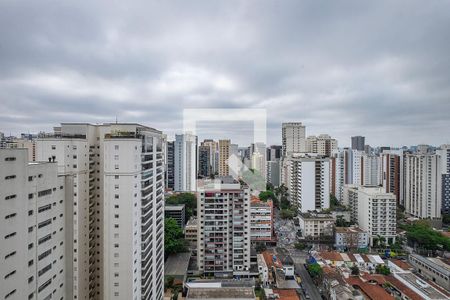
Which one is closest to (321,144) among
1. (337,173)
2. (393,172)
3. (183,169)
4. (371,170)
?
(371,170)

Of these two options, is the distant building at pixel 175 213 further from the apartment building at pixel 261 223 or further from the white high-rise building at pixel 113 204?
the white high-rise building at pixel 113 204

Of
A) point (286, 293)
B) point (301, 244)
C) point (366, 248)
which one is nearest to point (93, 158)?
point (286, 293)

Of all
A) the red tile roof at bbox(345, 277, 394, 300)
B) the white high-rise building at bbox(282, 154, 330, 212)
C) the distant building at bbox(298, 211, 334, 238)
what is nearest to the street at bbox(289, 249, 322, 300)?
the red tile roof at bbox(345, 277, 394, 300)

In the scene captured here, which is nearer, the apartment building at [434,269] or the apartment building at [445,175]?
the apartment building at [434,269]

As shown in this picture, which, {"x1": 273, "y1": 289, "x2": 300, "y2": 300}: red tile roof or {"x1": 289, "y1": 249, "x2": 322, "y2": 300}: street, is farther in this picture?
{"x1": 289, "y1": 249, "x2": 322, "y2": 300}: street

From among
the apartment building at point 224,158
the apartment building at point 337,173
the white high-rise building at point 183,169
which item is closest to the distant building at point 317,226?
the apartment building at point 224,158

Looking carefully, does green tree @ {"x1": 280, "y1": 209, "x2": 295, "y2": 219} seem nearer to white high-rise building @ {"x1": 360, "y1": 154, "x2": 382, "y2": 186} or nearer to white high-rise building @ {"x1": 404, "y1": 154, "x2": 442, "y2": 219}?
white high-rise building @ {"x1": 404, "y1": 154, "x2": 442, "y2": 219}
